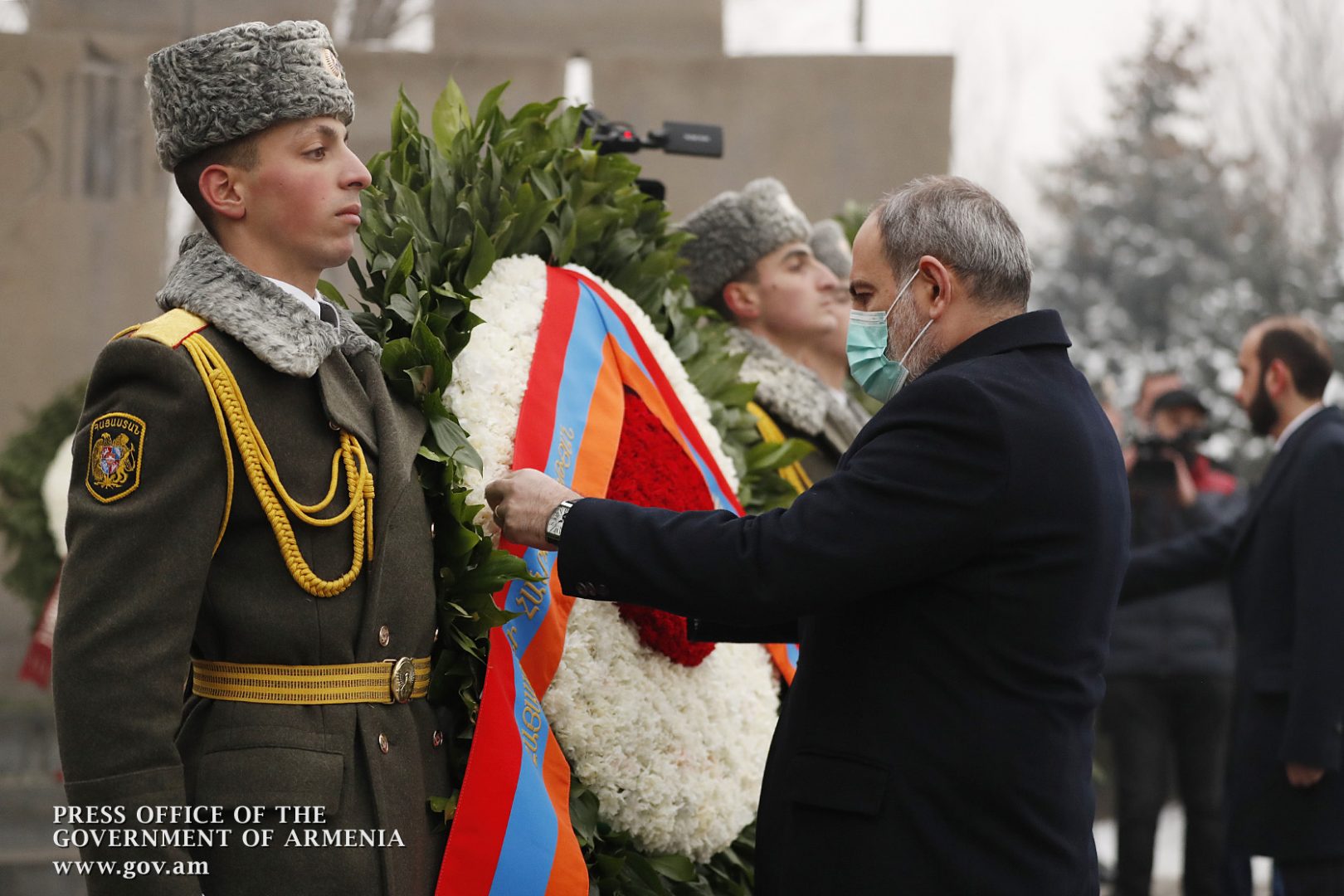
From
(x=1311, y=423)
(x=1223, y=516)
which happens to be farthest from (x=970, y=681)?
(x=1223, y=516)

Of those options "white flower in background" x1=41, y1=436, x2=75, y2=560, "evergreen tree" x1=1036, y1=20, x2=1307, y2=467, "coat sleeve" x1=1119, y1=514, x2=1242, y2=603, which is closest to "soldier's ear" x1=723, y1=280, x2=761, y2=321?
"coat sleeve" x1=1119, y1=514, x2=1242, y2=603

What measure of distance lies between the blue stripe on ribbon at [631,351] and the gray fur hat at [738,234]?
1214 millimetres

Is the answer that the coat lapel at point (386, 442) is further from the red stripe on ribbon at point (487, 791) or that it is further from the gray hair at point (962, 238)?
the gray hair at point (962, 238)

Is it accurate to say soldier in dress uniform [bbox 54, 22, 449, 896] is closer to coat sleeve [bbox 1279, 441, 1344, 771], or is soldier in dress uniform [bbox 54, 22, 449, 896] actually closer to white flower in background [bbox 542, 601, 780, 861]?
white flower in background [bbox 542, 601, 780, 861]

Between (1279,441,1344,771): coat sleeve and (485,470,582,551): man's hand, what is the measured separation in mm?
3133

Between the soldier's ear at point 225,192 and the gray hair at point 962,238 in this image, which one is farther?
the gray hair at point 962,238

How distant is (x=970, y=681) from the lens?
261 cm

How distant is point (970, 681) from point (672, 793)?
836mm

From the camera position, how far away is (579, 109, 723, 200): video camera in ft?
12.9

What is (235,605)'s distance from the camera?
2416mm

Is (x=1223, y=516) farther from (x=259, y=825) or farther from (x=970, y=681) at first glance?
(x=259, y=825)

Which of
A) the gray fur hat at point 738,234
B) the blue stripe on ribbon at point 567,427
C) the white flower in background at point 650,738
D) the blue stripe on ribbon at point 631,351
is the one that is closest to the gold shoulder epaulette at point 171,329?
the blue stripe on ribbon at point 567,427

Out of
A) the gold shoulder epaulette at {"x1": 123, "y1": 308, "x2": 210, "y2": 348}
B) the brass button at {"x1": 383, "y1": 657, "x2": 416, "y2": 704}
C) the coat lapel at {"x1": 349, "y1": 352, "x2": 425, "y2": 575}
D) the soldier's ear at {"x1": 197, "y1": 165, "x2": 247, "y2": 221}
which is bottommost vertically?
the brass button at {"x1": 383, "y1": 657, "x2": 416, "y2": 704}

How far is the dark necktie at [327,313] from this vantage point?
2.73m
